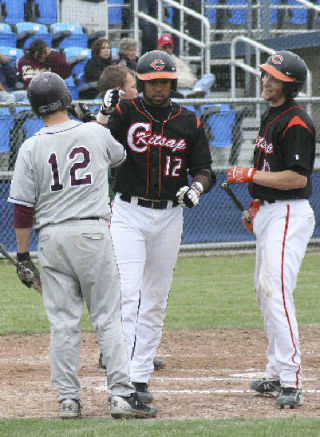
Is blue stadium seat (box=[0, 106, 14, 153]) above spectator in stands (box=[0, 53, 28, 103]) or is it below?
below

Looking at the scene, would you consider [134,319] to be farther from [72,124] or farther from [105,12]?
[105,12]

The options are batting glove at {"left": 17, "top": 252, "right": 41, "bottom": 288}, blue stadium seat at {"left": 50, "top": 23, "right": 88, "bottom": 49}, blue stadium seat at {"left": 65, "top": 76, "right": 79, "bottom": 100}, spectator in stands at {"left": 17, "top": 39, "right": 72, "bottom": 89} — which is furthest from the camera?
blue stadium seat at {"left": 50, "top": 23, "right": 88, "bottom": 49}

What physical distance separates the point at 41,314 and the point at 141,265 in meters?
4.01

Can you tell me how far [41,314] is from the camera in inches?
370

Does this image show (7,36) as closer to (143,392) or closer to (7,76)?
(7,76)

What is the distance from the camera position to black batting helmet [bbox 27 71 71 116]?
199 inches

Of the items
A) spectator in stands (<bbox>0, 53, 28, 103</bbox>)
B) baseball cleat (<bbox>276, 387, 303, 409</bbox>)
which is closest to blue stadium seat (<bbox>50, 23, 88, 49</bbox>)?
spectator in stands (<bbox>0, 53, 28, 103</bbox>)

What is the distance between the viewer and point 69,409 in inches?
198

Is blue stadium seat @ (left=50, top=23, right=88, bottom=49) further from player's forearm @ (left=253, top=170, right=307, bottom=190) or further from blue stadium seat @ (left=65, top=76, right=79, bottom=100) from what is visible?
player's forearm @ (left=253, top=170, right=307, bottom=190)

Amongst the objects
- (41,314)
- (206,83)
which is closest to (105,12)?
(206,83)

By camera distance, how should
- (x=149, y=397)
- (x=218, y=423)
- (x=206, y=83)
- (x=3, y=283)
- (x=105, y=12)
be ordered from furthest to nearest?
(x=105, y=12), (x=206, y=83), (x=3, y=283), (x=149, y=397), (x=218, y=423)

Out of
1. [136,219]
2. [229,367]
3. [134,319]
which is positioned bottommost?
[229,367]

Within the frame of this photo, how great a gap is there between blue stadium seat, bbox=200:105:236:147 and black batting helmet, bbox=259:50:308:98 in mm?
7968

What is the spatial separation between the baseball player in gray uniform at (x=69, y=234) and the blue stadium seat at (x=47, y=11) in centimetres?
1231
